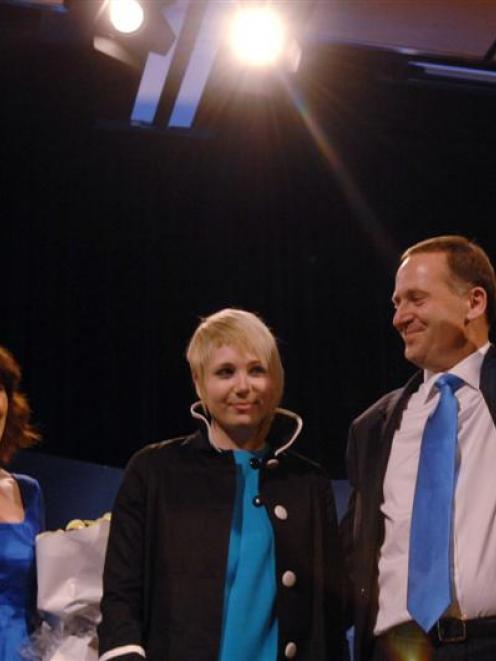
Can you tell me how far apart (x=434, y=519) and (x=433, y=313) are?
0.57m

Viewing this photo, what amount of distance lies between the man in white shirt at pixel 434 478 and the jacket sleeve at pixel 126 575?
1.80 ft

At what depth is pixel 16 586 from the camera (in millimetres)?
2361

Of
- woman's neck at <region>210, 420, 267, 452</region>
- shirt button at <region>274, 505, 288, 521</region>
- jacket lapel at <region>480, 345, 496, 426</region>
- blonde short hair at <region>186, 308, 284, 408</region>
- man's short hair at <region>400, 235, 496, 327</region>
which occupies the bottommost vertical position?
shirt button at <region>274, 505, 288, 521</region>

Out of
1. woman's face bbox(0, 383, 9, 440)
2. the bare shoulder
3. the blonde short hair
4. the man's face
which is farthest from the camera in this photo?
woman's face bbox(0, 383, 9, 440)

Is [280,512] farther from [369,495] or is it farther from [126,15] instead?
[126,15]

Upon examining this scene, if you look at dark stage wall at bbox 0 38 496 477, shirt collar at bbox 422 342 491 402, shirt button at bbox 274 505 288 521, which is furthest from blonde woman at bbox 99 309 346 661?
dark stage wall at bbox 0 38 496 477

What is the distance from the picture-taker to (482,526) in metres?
2.08

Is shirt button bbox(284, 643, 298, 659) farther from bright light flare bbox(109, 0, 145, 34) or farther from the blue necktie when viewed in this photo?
bright light flare bbox(109, 0, 145, 34)

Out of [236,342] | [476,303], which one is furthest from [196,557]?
[476,303]

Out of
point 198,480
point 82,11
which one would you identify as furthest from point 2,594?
point 82,11

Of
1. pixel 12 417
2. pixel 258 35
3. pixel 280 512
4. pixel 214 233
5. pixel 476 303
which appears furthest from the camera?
pixel 214 233

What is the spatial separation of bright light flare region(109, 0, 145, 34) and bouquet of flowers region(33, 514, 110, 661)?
2.13m

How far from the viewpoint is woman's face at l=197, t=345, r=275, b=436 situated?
2076 mm

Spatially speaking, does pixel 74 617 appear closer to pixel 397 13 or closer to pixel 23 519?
pixel 23 519
